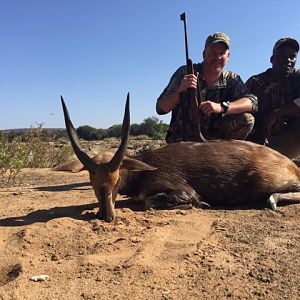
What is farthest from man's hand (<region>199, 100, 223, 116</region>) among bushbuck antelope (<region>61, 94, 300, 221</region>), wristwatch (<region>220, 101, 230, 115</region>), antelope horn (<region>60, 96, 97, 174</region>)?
antelope horn (<region>60, 96, 97, 174</region>)

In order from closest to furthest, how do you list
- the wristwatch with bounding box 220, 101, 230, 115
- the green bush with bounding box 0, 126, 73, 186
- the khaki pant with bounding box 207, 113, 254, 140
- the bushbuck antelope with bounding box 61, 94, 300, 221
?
the bushbuck antelope with bounding box 61, 94, 300, 221
the wristwatch with bounding box 220, 101, 230, 115
the khaki pant with bounding box 207, 113, 254, 140
the green bush with bounding box 0, 126, 73, 186

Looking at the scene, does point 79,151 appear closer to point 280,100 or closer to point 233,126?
point 233,126

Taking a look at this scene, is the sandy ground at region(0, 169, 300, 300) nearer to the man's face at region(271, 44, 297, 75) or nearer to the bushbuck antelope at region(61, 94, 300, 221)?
the bushbuck antelope at region(61, 94, 300, 221)

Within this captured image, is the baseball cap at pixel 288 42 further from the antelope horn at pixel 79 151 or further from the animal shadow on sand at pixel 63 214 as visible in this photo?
the antelope horn at pixel 79 151

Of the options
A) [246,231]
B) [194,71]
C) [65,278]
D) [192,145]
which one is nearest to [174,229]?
[246,231]

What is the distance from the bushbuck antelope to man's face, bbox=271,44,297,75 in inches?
111

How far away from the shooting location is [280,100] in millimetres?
7988

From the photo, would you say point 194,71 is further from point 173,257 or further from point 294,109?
point 173,257

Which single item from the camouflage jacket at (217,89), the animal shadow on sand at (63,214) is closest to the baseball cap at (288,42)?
the camouflage jacket at (217,89)

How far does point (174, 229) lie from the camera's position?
409cm

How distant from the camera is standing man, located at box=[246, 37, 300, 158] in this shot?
765 centimetres

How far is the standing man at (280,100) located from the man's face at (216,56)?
1431 millimetres

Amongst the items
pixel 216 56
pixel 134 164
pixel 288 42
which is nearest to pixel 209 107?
pixel 216 56

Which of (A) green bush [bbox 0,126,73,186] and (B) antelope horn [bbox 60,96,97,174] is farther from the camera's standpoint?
(A) green bush [bbox 0,126,73,186]
